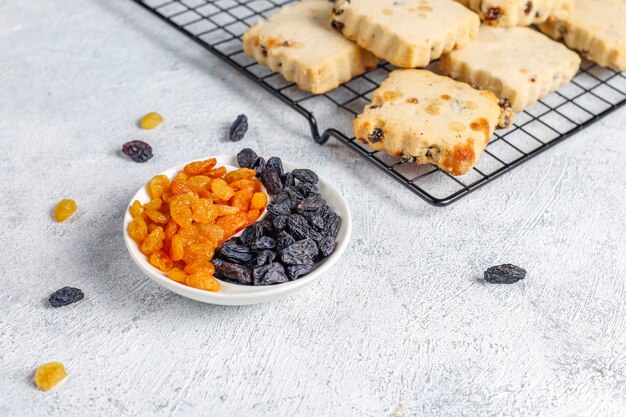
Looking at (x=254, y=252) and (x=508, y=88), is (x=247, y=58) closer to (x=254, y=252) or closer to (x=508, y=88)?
(x=508, y=88)

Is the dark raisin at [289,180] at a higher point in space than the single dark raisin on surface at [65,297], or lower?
higher

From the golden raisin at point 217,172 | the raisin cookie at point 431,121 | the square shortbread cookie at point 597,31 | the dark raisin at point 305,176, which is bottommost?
the golden raisin at point 217,172

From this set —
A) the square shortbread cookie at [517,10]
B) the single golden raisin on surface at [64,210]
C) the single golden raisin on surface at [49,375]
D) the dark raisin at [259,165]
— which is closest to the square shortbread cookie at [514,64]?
the square shortbread cookie at [517,10]

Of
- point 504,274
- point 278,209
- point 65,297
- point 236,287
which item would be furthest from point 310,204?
point 65,297

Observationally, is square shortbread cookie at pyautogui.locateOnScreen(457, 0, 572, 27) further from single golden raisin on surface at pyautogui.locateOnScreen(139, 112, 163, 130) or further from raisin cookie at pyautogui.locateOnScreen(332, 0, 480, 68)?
single golden raisin on surface at pyautogui.locateOnScreen(139, 112, 163, 130)

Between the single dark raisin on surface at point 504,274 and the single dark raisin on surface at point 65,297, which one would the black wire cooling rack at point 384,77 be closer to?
the single dark raisin on surface at point 504,274

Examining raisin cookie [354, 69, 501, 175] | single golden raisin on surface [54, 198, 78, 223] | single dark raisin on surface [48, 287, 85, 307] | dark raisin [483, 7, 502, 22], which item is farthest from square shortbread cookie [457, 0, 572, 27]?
single dark raisin on surface [48, 287, 85, 307]

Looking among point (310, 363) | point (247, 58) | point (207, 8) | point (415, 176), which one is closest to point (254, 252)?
point (310, 363)
